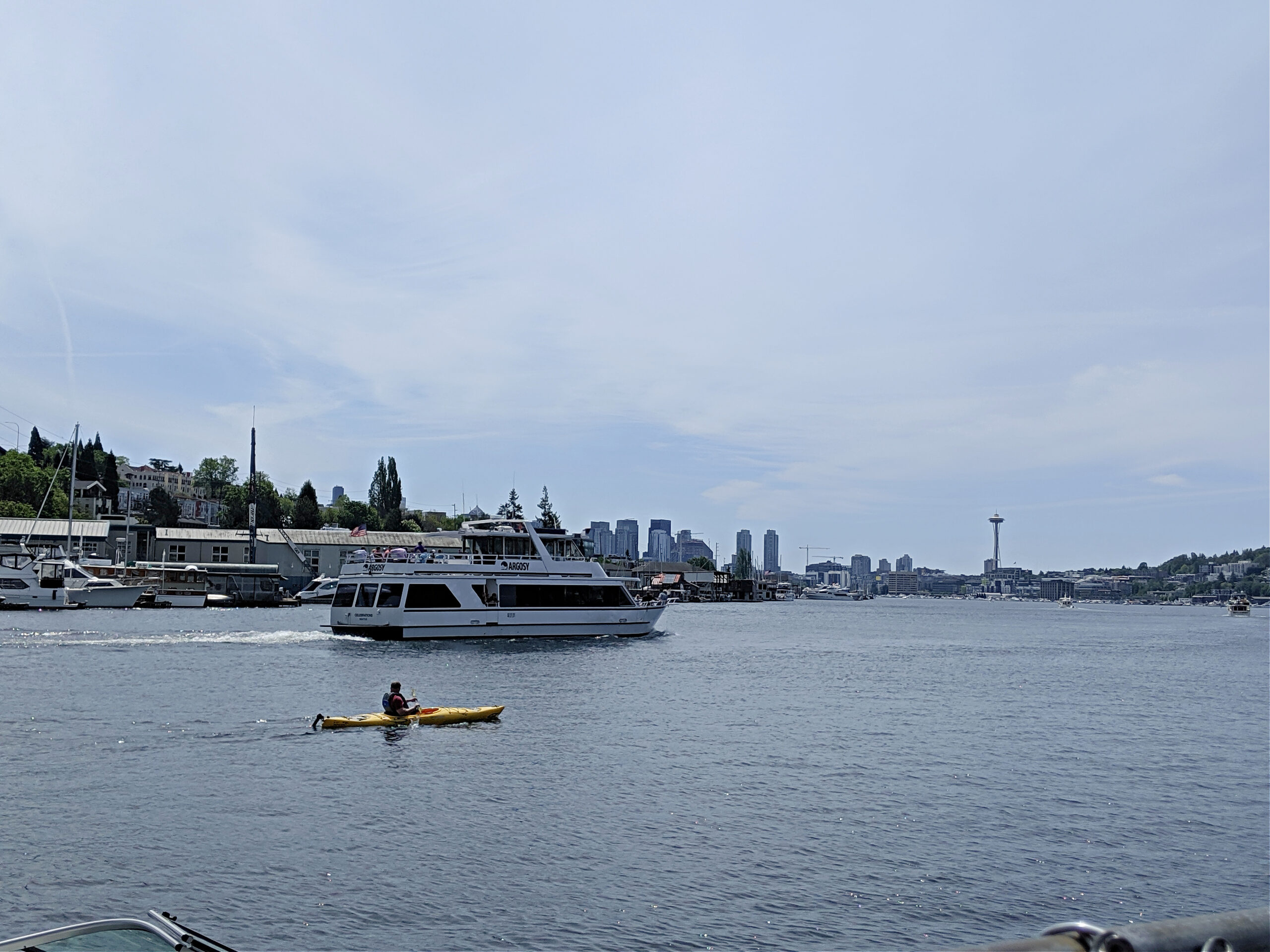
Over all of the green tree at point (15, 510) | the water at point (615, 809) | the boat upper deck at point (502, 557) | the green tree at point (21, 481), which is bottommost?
the water at point (615, 809)

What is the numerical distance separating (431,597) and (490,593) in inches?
146

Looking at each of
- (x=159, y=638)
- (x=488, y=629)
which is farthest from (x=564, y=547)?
(x=159, y=638)

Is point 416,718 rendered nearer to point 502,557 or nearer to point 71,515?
point 502,557

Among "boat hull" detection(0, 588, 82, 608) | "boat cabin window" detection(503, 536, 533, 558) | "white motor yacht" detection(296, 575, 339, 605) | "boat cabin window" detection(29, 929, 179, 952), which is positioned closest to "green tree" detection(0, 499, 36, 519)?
"white motor yacht" detection(296, 575, 339, 605)

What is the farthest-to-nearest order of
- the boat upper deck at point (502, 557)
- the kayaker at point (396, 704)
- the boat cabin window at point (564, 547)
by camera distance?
the boat cabin window at point (564, 547) < the boat upper deck at point (502, 557) < the kayaker at point (396, 704)

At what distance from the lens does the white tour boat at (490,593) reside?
2416 inches

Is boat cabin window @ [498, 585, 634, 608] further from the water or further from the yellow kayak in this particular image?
the yellow kayak

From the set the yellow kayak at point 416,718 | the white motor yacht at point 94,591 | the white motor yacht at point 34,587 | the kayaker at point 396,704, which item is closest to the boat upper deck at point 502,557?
the yellow kayak at point 416,718

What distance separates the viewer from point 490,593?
63125 millimetres

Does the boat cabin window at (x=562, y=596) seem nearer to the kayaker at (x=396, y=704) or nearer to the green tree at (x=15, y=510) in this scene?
the kayaker at (x=396, y=704)

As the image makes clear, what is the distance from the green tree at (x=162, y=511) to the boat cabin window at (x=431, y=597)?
438ft

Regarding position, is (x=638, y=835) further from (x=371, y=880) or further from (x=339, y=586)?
(x=339, y=586)

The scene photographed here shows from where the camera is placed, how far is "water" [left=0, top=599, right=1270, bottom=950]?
16.3 m

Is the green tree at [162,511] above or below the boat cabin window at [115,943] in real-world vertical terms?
above
